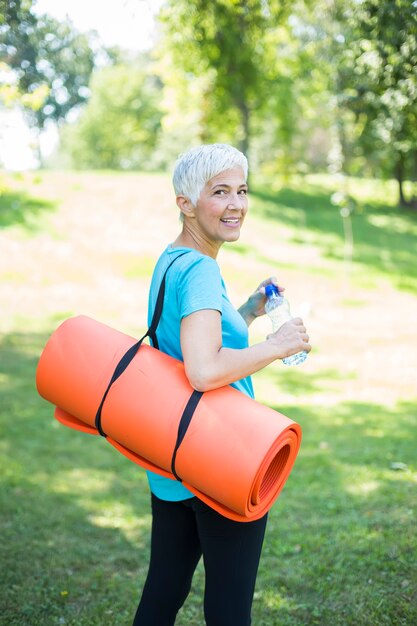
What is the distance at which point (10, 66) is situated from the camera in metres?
6.16

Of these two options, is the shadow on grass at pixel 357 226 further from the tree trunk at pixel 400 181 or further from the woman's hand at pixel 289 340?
the woman's hand at pixel 289 340

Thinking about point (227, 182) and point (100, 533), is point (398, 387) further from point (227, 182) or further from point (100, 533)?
point (227, 182)

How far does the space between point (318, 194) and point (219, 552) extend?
24.1 m

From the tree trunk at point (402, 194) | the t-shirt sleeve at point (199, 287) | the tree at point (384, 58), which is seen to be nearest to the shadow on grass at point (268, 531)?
the t-shirt sleeve at point (199, 287)

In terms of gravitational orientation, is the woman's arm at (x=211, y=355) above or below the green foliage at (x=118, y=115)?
below

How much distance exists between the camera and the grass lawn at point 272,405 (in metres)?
3.55

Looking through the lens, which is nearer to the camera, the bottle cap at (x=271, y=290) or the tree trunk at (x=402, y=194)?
the bottle cap at (x=271, y=290)

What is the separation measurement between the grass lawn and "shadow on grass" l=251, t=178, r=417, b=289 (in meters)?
0.11

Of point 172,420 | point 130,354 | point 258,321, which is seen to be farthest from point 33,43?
point 258,321

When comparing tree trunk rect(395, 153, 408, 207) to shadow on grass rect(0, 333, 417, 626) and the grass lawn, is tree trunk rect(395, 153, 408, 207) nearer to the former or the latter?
the grass lawn

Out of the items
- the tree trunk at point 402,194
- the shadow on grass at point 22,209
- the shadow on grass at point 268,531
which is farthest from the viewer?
the tree trunk at point 402,194

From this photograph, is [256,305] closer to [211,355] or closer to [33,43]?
[211,355]

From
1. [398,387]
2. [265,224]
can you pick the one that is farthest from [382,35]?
[265,224]

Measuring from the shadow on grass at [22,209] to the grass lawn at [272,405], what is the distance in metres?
0.07
